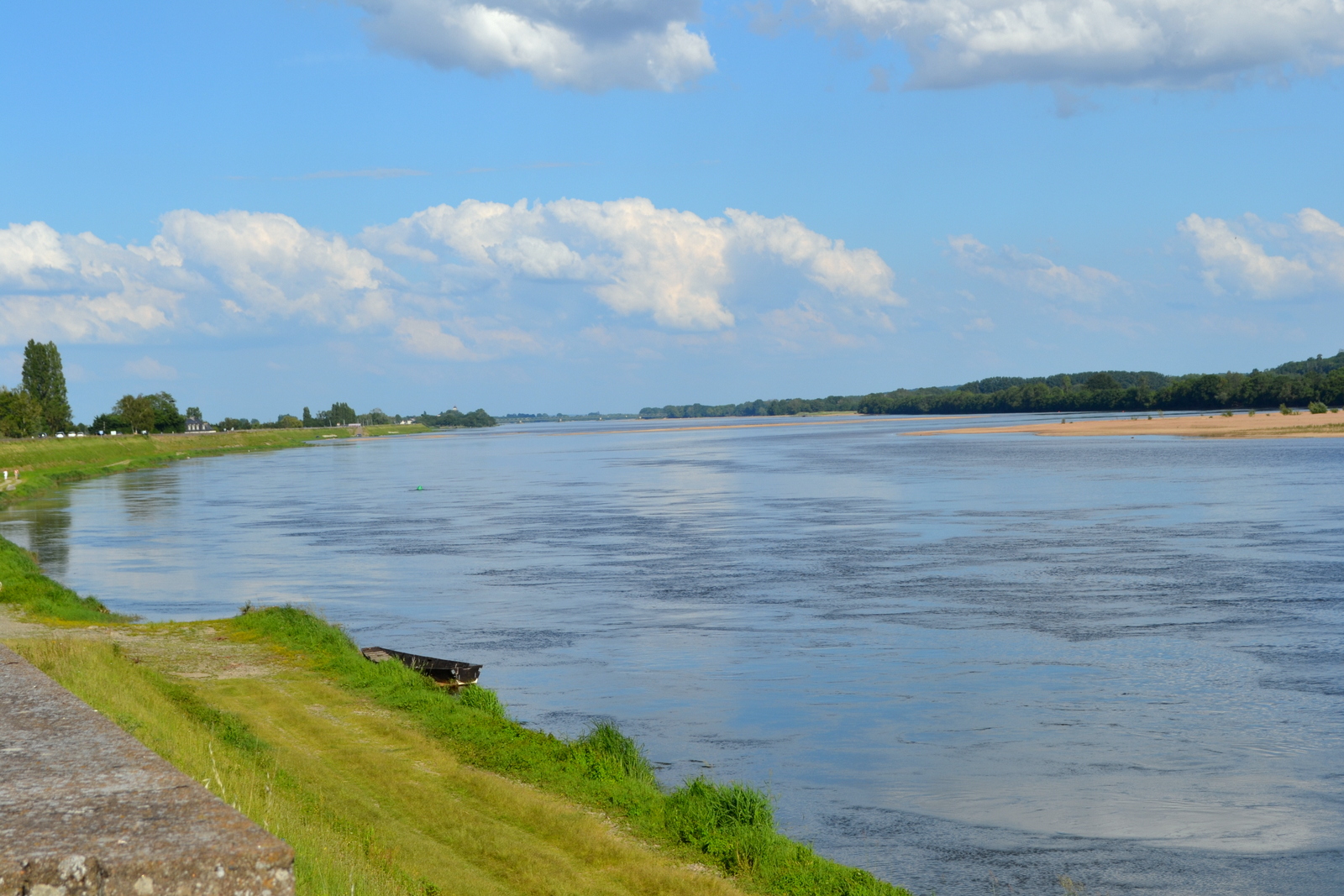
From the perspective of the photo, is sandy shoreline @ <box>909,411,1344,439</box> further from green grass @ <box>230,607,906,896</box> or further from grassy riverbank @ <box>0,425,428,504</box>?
green grass @ <box>230,607,906,896</box>

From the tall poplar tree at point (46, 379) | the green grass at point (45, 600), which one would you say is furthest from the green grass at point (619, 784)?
the tall poplar tree at point (46, 379)

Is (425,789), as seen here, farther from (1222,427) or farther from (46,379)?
(46,379)

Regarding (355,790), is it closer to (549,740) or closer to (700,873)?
(549,740)

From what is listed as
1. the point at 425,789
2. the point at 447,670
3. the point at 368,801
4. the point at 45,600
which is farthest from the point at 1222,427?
the point at 368,801

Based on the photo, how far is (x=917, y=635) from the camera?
25.6 metres

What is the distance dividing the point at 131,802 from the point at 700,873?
25.4ft

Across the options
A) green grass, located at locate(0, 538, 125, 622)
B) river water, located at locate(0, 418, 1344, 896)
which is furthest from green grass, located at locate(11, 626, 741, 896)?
green grass, located at locate(0, 538, 125, 622)

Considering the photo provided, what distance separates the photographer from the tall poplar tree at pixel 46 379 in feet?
510

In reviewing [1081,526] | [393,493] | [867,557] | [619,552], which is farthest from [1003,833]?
[393,493]

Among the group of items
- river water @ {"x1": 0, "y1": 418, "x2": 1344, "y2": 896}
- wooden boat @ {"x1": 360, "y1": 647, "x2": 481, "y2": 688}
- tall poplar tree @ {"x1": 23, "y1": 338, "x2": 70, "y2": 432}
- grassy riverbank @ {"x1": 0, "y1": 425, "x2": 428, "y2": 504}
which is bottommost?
river water @ {"x1": 0, "y1": 418, "x2": 1344, "y2": 896}

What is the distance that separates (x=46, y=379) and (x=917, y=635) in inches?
6250

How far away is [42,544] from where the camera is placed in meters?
48.2

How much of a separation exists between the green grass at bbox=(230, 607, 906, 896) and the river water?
1.15 metres

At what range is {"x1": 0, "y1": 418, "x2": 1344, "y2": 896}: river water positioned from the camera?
14703 millimetres
